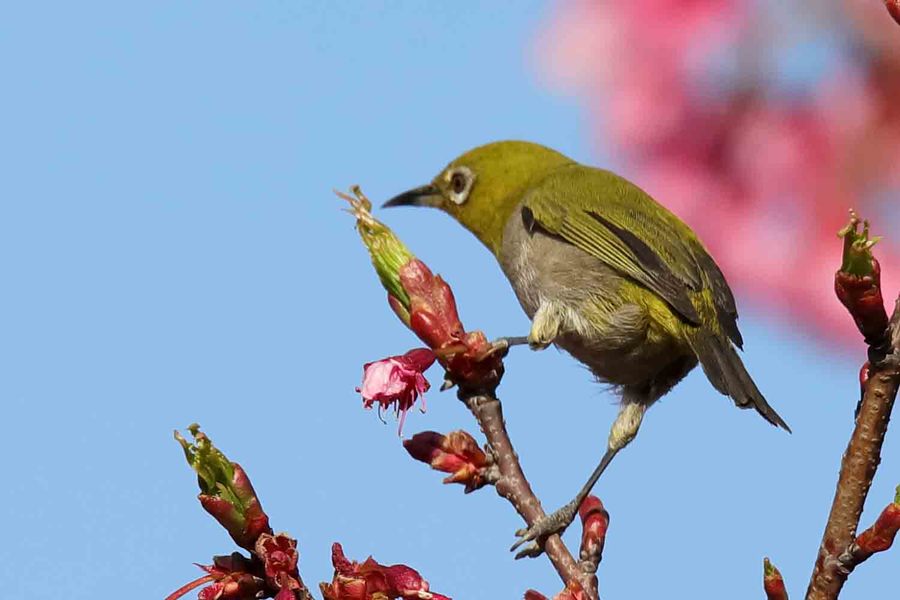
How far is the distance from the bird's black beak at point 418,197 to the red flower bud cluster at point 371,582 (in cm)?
343

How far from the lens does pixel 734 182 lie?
665 cm

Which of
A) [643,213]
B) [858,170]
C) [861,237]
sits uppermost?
[858,170]

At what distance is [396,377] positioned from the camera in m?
3.67

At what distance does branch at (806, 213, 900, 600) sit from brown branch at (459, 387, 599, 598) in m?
0.60

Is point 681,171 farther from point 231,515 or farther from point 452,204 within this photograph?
point 231,515

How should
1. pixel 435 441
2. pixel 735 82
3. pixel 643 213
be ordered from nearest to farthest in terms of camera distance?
pixel 435 441 < pixel 643 213 < pixel 735 82

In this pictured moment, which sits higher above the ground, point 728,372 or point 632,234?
point 632,234

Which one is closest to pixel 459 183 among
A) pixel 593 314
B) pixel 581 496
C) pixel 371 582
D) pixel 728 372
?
pixel 593 314

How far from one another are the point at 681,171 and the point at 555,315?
149 cm

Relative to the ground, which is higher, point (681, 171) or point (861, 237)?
point (681, 171)

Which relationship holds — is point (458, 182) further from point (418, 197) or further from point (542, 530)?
point (542, 530)

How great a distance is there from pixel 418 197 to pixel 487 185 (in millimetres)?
360

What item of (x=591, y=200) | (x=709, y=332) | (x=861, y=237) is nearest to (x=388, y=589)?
(x=861, y=237)

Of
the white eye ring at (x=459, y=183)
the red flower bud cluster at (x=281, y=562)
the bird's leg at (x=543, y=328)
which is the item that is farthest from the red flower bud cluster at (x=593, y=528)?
the white eye ring at (x=459, y=183)
